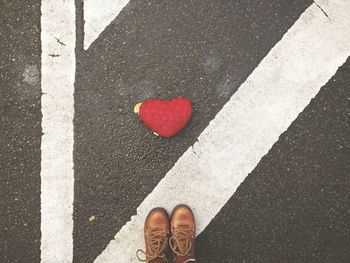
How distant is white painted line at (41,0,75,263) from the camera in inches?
98.0

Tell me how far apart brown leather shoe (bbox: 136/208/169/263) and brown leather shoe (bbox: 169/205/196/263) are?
0.06 meters

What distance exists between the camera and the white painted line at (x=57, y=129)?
2490 mm

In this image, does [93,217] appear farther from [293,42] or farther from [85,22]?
[293,42]

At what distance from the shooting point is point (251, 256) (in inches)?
100

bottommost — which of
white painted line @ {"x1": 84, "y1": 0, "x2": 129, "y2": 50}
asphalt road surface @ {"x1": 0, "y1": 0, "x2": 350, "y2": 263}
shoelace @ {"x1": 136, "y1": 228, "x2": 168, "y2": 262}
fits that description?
shoelace @ {"x1": 136, "y1": 228, "x2": 168, "y2": 262}

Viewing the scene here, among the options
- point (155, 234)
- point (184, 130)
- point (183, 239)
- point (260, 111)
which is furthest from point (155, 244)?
point (260, 111)

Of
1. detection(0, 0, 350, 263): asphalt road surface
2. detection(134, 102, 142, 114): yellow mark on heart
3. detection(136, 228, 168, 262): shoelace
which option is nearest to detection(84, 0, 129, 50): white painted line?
detection(0, 0, 350, 263): asphalt road surface

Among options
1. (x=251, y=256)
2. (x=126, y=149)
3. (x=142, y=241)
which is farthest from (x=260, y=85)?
(x=142, y=241)

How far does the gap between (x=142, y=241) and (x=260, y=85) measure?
4.25 ft

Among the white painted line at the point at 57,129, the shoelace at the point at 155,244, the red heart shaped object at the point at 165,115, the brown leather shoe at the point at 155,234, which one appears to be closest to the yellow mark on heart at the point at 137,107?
the red heart shaped object at the point at 165,115

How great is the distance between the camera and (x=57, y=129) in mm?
2502

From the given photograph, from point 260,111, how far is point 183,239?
979mm

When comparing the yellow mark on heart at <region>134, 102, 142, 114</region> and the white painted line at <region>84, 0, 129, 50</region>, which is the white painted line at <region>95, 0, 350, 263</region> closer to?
the yellow mark on heart at <region>134, 102, 142, 114</region>

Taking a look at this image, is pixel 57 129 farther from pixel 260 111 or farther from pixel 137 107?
pixel 260 111
